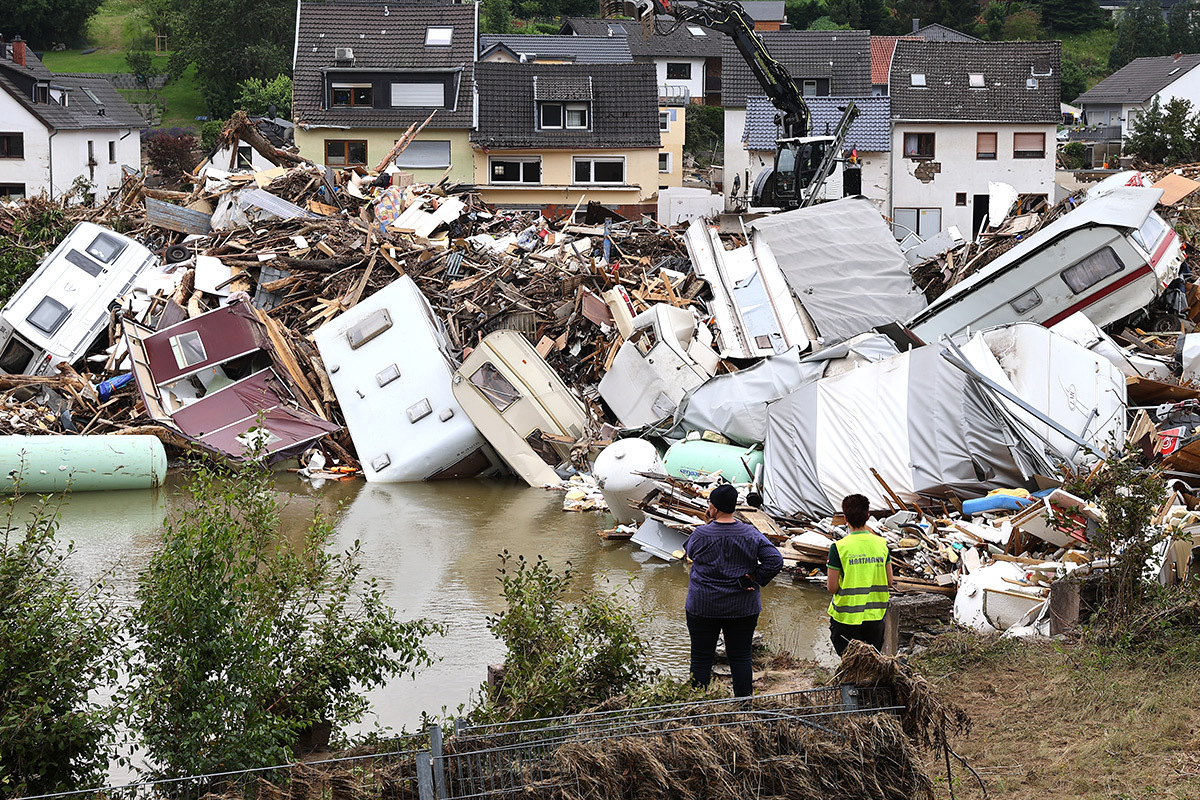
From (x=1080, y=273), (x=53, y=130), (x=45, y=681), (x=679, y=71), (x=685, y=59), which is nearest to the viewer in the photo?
(x=45, y=681)

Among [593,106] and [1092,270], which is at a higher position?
[593,106]

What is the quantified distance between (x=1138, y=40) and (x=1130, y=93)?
67.0 ft

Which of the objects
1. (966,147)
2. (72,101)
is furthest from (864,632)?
(72,101)

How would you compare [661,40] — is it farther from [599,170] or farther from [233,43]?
[599,170]

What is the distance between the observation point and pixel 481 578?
11.7 meters

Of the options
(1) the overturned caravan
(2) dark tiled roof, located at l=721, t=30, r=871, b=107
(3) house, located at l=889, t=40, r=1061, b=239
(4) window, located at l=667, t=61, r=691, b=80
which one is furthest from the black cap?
(4) window, located at l=667, t=61, r=691, b=80

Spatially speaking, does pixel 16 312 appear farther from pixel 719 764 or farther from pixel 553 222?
pixel 719 764

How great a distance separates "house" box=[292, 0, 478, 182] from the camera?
126 feet

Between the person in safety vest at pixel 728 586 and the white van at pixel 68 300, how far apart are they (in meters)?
14.7

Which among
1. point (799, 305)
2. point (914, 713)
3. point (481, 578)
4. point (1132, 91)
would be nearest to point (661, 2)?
point (799, 305)

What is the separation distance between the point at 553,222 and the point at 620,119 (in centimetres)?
1283

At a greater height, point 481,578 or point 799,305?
point 799,305

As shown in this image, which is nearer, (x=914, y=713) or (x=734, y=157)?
(x=914, y=713)

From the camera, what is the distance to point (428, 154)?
38.5 metres
